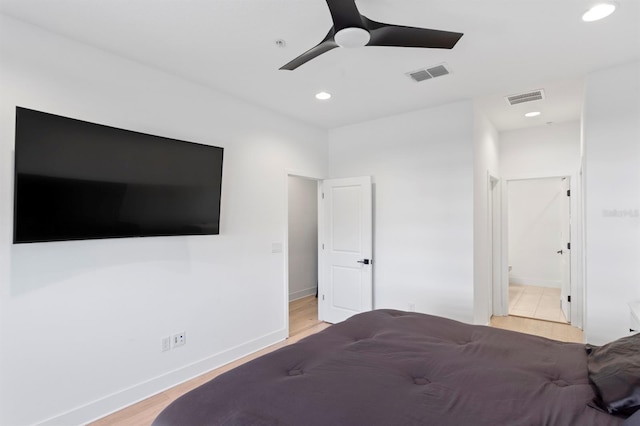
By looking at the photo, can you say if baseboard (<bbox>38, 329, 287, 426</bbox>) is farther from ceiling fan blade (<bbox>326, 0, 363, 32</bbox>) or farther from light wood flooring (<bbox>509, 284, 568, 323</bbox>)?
light wood flooring (<bbox>509, 284, 568, 323</bbox>)

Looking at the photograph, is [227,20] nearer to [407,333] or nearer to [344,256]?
[407,333]

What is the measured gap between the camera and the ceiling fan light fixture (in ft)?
5.50

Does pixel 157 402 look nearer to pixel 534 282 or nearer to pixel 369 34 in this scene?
pixel 369 34

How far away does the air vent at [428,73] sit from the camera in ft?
9.15

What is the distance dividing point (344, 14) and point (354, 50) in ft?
3.08

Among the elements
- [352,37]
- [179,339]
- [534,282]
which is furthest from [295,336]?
[534,282]

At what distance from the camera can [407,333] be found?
1866 mm

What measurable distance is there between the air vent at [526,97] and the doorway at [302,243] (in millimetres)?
3093

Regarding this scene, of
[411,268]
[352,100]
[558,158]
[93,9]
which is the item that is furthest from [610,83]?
[93,9]

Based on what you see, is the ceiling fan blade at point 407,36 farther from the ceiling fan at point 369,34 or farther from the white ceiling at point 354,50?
the white ceiling at point 354,50

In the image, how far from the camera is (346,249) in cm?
436

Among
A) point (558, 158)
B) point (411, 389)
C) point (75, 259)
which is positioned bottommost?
point (411, 389)

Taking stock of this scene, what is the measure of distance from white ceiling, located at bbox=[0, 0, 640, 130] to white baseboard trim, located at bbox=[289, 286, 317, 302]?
137 inches

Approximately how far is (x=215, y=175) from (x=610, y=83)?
3.57 m
